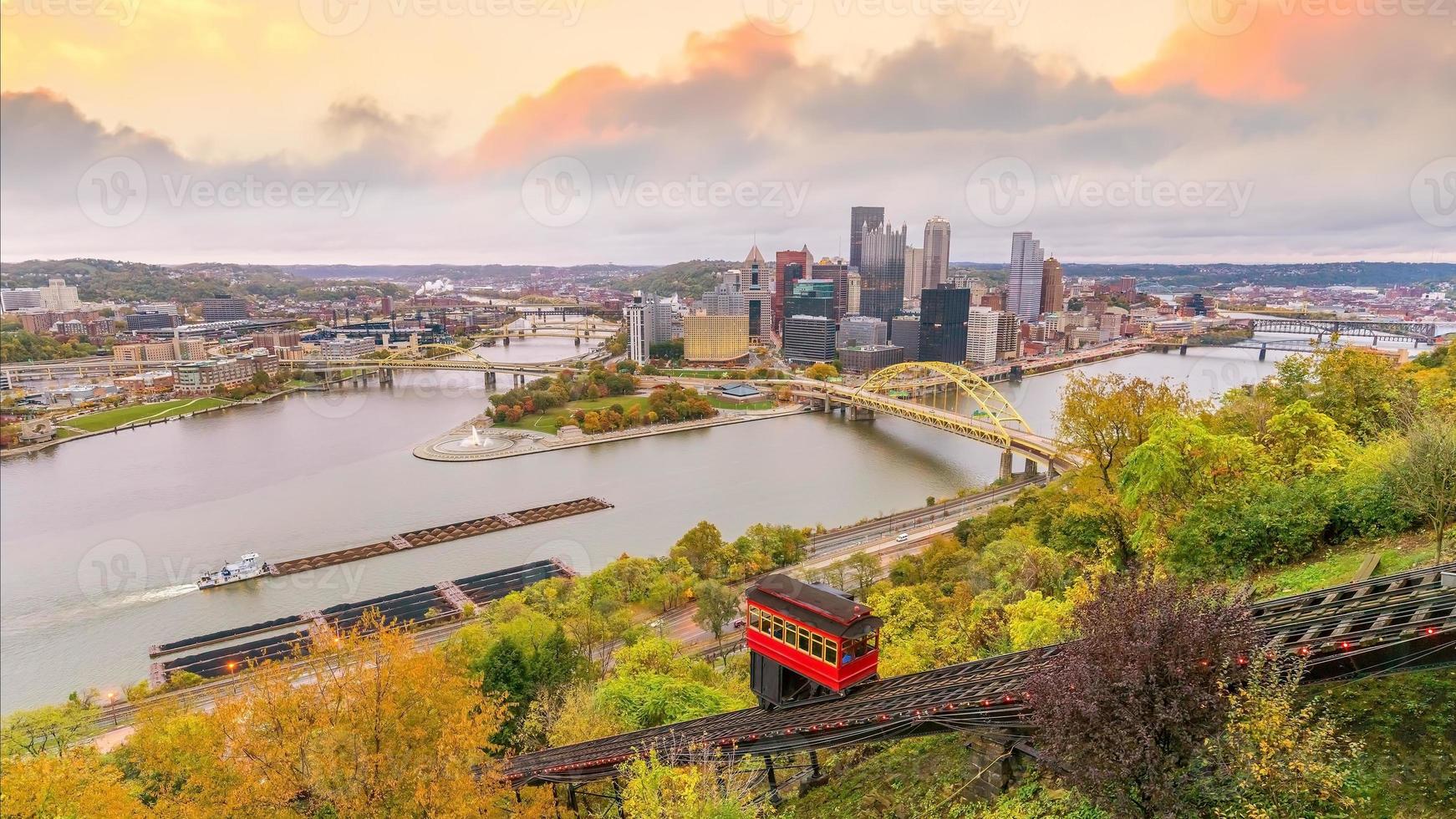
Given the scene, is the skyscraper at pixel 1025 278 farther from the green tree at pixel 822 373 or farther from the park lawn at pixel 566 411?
the park lawn at pixel 566 411

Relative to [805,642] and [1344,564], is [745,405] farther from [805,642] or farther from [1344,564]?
[805,642]

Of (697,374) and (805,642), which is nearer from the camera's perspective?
(805,642)

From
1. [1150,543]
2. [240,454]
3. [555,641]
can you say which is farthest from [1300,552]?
[240,454]

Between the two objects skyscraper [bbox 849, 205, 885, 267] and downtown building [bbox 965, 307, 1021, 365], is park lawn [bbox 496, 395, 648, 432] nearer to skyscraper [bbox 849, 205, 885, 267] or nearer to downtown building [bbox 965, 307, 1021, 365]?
downtown building [bbox 965, 307, 1021, 365]

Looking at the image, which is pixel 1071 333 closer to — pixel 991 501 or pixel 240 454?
pixel 991 501

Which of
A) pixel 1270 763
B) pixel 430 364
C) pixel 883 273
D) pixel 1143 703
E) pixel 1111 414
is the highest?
pixel 883 273

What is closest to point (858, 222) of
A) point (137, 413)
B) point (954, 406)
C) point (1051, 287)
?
point (1051, 287)

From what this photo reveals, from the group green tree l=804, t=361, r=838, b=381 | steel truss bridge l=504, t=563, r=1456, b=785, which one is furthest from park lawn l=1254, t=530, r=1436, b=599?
green tree l=804, t=361, r=838, b=381
